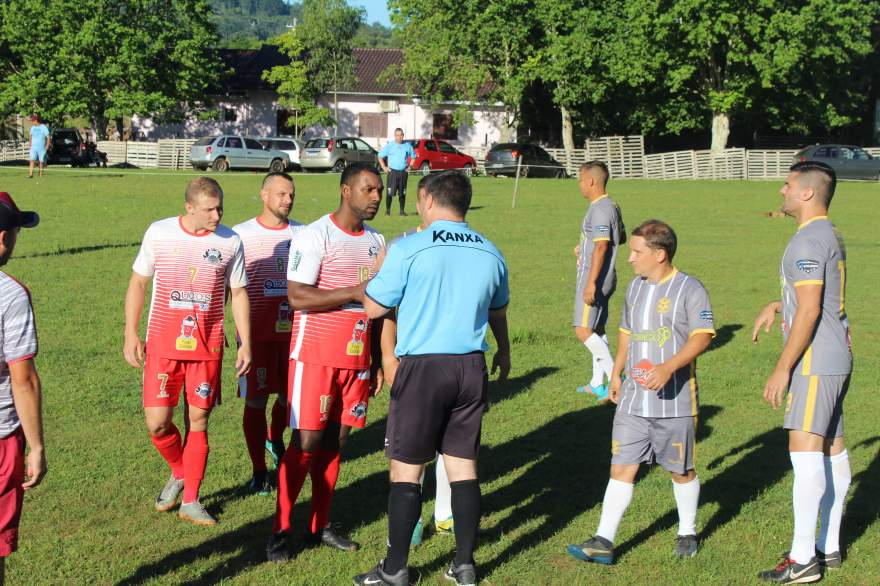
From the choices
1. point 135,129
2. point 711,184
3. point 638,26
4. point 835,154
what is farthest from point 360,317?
point 135,129

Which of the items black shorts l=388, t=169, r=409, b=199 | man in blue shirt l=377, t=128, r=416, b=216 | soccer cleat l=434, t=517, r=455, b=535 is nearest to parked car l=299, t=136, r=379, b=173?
man in blue shirt l=377, t=128, r=416, b=216

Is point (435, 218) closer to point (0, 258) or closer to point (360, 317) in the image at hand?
point (360, 317)

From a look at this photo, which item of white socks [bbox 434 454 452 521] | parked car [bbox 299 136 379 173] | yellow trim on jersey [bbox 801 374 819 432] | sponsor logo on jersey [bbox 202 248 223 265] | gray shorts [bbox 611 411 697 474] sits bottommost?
white socks [bbox 434 454 452 521]

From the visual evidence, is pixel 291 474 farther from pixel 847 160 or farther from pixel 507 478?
pixel 847 160

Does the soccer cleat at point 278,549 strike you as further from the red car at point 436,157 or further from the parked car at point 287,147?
the parked car at point 287,147

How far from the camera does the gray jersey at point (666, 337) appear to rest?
18.0 feet

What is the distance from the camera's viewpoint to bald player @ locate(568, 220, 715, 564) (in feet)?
18.0

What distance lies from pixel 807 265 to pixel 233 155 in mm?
39819

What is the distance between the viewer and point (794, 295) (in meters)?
5.31

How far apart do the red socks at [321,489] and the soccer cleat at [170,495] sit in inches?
40.0

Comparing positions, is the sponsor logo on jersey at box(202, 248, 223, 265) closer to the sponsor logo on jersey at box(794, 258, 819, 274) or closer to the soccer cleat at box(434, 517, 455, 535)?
the soccer cleat at box(434, 517, 455, 535)

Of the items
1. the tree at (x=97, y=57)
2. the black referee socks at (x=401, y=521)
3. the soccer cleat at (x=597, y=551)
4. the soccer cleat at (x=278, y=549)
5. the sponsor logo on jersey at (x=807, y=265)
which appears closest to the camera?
the black referee socks at (x=401, y=521)

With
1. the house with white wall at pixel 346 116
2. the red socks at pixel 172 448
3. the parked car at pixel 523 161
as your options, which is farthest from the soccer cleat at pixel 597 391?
the house with white wall at pixel 346 116

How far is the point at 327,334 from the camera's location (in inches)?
219
